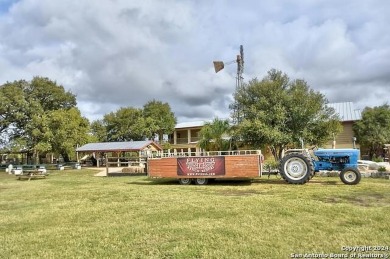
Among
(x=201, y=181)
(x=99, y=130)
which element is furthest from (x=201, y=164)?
(x=99, y=130)

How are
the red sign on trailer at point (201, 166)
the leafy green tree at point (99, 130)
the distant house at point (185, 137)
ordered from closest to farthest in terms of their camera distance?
1. the red sign on trailer at point (201, 166)
2. the distant house at point (185, 137)
3. the leafy green tree at point (99, 130)

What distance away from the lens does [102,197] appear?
1248cm

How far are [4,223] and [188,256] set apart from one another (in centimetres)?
549

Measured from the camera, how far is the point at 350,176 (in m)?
14.4

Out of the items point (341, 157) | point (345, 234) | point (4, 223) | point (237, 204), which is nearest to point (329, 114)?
point (341, 157)

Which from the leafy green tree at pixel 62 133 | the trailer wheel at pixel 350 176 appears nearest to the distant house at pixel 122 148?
the leafy green tree at pixel 62 133

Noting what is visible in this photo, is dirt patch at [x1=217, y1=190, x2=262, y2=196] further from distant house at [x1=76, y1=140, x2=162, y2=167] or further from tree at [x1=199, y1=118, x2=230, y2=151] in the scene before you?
distant house at [x1=76, y1=140, x2=162, y2=167]

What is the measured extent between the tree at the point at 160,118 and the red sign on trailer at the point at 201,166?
123ft

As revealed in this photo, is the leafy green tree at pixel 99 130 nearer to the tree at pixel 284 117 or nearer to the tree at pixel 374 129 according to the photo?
the tree at pixel 284 117

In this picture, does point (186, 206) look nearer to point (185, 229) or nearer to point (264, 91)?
point (185, 229)

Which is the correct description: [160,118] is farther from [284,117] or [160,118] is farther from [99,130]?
[284,117]

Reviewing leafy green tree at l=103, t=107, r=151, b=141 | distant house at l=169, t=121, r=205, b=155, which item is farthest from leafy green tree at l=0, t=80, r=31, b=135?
distant house at l=169, t=121, r=205, b=155

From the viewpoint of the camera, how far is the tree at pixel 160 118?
54.2 meters

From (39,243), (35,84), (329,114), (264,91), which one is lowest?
(39,243)
